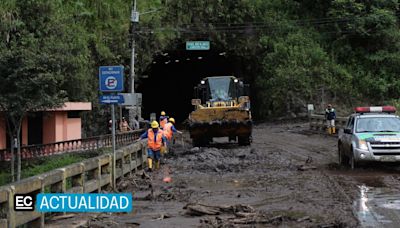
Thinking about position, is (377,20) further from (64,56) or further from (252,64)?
(64,56)

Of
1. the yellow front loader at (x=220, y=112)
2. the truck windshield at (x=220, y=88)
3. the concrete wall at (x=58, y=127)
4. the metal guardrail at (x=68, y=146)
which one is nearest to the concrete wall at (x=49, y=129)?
the concrete wall at (x=58, y=127)

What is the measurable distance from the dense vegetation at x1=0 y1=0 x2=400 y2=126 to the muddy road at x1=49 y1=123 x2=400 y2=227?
2174 cm

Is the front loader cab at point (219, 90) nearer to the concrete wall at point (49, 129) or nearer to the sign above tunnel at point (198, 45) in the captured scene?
the concrete wall at point (49, 129)

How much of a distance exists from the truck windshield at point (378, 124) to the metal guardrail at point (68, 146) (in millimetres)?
13696

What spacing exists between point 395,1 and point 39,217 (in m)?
45.0

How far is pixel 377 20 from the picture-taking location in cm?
4572

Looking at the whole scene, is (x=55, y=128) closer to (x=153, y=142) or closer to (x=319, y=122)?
(x=153, y=142)

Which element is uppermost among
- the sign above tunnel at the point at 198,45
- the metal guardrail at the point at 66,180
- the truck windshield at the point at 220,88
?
the sign above tunnel at the point at 198,45

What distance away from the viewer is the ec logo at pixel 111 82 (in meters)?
12.5

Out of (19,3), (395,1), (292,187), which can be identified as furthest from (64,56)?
(395,1)

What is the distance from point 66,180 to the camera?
12.4 m

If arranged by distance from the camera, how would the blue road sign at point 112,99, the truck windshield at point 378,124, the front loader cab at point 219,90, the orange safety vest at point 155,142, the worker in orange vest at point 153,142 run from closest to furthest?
the blue road sign at point 112,99, the truck windshield at point 378,124, the worker in orange vest at point 153,142, the orange safety vest at point 155,142, the front loader cab at point 219,90

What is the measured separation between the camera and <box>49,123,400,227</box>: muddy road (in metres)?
9.36

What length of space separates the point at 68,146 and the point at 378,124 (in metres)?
16.9
